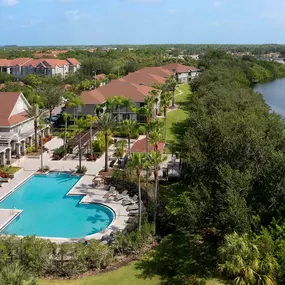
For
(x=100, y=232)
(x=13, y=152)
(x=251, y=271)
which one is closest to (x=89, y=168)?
(x=13, y=152)

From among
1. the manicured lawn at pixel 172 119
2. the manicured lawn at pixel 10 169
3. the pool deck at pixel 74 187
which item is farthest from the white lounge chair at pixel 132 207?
the manicured lawn at pixel 172 119

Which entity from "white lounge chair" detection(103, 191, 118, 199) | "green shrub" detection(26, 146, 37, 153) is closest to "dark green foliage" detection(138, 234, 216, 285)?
"white lounge chair" detection(103, 191, 118, 199)

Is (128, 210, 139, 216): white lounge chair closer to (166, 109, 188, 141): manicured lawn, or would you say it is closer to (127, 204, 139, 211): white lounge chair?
(127, 204, 139, 211): white lounge chair

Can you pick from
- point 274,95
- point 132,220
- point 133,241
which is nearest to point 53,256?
point 133,241

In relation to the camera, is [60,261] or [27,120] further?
[27,120]

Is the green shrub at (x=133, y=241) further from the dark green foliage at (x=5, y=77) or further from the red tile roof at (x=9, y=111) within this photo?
the dark green foliage at (x=5, y=77)

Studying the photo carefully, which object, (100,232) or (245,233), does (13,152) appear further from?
(245,233)

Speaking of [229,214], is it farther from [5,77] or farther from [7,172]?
[5,77]
